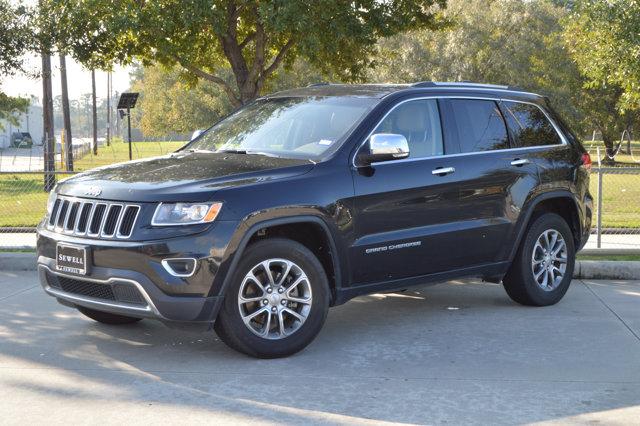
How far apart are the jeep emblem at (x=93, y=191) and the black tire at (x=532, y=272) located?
12.3ft

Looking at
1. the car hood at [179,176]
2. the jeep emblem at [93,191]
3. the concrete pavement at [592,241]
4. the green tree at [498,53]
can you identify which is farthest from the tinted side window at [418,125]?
the green tree at [498,53]

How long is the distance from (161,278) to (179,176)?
79 cm

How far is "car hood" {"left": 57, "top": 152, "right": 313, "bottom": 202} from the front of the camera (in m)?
5.98

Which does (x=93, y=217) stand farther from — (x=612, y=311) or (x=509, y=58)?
(x=509, y=58)

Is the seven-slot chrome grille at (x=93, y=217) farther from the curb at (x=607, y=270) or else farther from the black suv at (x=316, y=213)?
the curb at (x=607, y=270)

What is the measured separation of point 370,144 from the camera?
22.1 ft

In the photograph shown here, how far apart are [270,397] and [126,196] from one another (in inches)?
66.4

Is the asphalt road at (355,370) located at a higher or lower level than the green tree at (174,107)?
lower

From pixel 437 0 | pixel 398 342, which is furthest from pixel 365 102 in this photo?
pixel 437 0

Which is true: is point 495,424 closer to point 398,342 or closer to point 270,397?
point 270,397

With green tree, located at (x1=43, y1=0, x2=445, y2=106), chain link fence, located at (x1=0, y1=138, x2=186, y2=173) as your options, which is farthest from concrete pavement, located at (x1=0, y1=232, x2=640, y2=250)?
chain link fence, located at (x1=0, y1=138, x2=186, y2=173)

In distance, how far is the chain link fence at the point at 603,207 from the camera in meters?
11.7

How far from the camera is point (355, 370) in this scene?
240 inches

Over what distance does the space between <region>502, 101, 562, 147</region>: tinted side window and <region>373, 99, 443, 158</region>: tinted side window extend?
0.97 m
